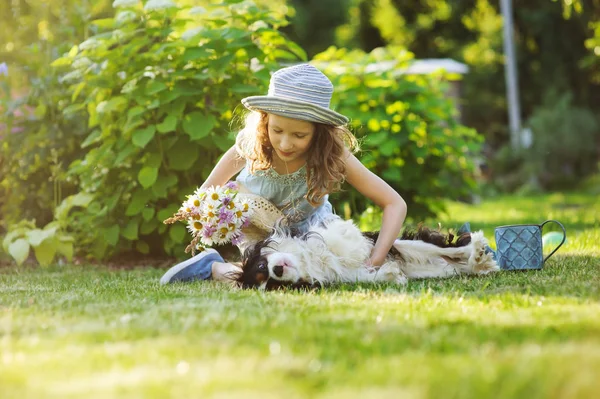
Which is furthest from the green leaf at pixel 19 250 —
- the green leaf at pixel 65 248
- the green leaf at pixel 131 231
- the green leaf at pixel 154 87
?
the green leaf at pixel 154 87

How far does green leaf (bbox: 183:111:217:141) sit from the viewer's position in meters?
4.71

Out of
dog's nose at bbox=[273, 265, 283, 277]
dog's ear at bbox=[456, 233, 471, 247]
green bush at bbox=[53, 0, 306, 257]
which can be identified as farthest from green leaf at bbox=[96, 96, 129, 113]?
dog's ear at bbox=[456, 233, 471, 247]

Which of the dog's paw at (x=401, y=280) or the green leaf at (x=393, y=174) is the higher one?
the dog's paw at (x=401, y=280)

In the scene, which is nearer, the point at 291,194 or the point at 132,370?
the point at 132,370

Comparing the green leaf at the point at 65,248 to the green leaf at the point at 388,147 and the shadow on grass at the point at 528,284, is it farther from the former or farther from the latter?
the green leaf at the point at 388,147

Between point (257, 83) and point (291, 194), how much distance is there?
4.22 feet

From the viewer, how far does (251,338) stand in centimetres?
218

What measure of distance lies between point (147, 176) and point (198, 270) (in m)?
1.20

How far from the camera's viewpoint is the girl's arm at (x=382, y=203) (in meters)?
3.70

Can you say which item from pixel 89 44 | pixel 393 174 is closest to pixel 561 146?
pixel 393 174

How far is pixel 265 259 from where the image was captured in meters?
3.41

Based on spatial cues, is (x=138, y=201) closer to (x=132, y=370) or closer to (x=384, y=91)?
(x=384, y=91)

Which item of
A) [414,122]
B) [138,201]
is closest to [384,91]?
[414,122]

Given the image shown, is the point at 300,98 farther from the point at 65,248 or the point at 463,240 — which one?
the point at 65,248
